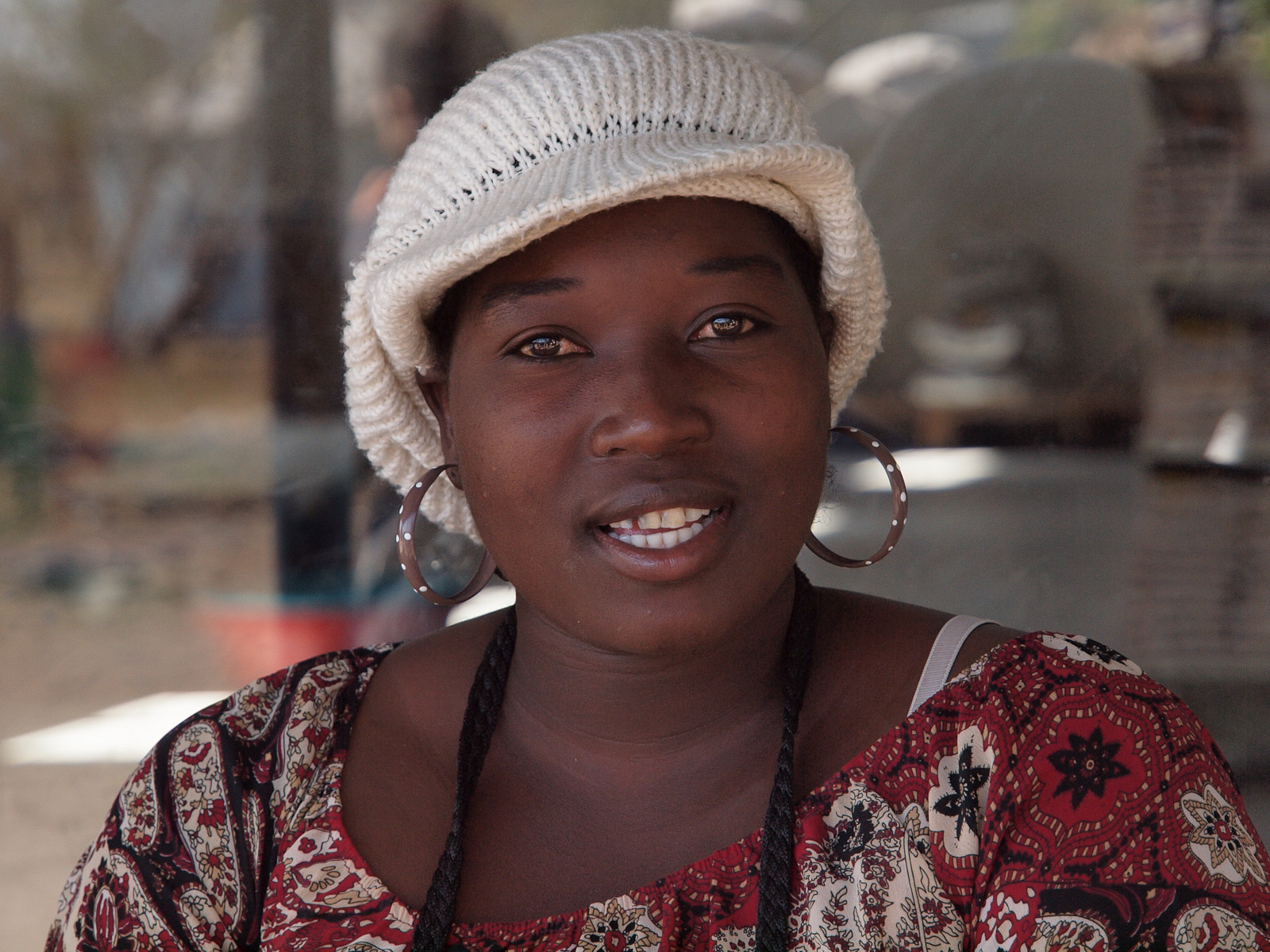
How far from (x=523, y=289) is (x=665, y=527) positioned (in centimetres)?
31

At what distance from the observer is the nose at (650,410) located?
51.8 inches

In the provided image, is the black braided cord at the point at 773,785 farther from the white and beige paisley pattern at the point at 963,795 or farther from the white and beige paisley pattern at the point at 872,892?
the white and beige paisley pattern at the point at 963,795

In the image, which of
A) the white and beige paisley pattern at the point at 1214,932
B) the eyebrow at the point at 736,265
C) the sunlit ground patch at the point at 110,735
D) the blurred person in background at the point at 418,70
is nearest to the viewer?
the white and beige paisley pattern at the point at 1214,932

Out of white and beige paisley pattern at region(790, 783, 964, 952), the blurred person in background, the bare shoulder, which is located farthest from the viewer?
the blurred person in background

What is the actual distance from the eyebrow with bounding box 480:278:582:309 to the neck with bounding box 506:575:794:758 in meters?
0.40

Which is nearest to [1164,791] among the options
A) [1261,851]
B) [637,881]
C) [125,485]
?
[1261,851]

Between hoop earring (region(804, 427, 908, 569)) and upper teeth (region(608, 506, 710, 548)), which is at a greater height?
upper teeth (region(608, 506, 710, 548))

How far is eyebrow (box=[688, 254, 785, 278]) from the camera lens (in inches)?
55.0

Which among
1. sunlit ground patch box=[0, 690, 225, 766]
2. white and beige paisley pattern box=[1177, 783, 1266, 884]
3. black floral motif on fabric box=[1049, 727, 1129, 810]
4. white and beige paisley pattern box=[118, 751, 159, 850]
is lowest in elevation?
sunlit ground patch box=[0, 690, 225, 766]

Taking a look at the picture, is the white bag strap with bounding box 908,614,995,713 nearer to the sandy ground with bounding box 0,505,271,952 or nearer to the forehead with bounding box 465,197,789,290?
the forehead with bounding box 465,197,789,290

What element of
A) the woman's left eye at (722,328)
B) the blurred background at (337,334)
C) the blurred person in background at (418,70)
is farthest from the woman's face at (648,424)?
the blurred person in background at (418,70)

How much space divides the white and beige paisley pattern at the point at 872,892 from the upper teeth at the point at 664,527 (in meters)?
0.35

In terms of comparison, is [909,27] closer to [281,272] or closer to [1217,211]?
[1217,211]

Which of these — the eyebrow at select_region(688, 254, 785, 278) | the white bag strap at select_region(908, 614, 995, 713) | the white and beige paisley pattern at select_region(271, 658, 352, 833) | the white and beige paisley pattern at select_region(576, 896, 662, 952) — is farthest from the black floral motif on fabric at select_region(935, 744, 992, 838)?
the white and beige paisley pattern at select_region(271, 658, 352, 833)
